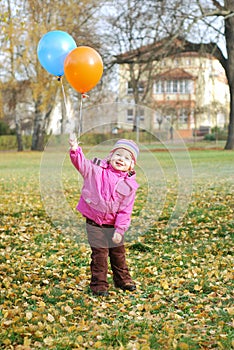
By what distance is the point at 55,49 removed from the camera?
5.96 meters

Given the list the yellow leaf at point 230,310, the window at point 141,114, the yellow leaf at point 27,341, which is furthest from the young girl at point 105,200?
the window at point 141,114

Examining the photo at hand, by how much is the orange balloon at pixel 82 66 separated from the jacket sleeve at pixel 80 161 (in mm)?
973

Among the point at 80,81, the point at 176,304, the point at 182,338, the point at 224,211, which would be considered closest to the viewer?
the point at 182,338

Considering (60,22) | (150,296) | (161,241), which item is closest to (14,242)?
(161,241)

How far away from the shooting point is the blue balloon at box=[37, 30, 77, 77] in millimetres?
5965

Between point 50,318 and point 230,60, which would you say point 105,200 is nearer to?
point 50,318

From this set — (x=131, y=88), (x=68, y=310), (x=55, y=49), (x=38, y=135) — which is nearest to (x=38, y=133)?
(x=38, y=135)

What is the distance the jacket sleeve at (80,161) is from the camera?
4977 millimetres

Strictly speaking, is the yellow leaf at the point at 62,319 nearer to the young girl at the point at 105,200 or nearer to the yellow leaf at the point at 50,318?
the yellow leaf at the point at 50,318

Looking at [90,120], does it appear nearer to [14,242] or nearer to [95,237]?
[14,242]

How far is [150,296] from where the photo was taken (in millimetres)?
5152

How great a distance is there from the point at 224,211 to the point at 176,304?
4.85 metres

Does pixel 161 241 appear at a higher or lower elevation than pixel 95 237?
lower

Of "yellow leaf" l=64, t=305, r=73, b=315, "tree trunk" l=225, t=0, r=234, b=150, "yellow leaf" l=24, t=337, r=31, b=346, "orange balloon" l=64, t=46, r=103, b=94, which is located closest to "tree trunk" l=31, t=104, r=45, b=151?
"tree trunk" l=225, t=0, r=234, b=150
